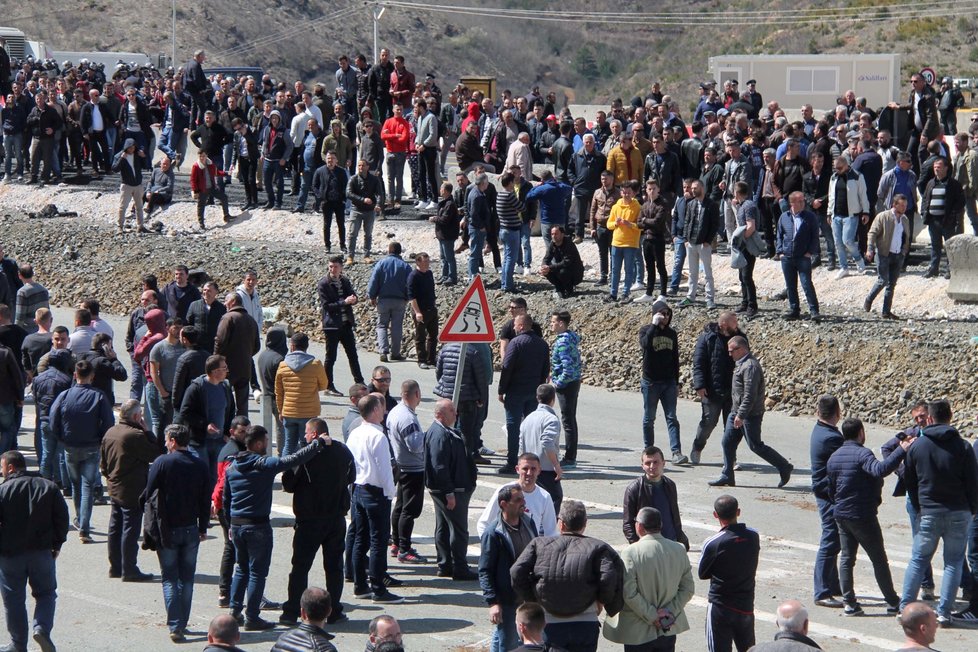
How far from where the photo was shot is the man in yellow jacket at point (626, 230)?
69.4 ft

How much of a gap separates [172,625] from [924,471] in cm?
586

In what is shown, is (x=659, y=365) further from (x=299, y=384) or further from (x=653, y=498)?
(x=653, y=498)

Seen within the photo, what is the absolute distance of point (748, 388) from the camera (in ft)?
47.6

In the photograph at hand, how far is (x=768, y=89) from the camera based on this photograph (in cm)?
3966

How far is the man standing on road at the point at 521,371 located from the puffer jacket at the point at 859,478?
4639 millimetres

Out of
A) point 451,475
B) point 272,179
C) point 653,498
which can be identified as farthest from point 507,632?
point 272,179

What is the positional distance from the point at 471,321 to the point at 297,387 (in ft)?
6.27

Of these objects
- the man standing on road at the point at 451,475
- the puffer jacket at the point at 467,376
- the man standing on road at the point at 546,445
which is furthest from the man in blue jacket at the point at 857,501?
the puffer jacket at the point at 467,376

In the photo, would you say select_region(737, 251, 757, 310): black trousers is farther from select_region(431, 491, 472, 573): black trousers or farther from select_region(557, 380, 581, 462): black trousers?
select_region(431, 491, 472, 573): black trousers

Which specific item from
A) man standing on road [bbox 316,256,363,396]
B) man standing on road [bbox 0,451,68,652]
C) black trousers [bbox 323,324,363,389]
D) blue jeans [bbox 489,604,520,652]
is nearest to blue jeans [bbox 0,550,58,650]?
man standing on road [bbox 0,451,68,652]

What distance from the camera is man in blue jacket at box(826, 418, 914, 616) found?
11.0m

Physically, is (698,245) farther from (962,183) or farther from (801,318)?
(962,183)

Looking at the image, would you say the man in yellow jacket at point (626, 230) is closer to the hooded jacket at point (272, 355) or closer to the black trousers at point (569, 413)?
the black trousers at point (569, 413)

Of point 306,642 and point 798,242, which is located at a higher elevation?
point 798,242
